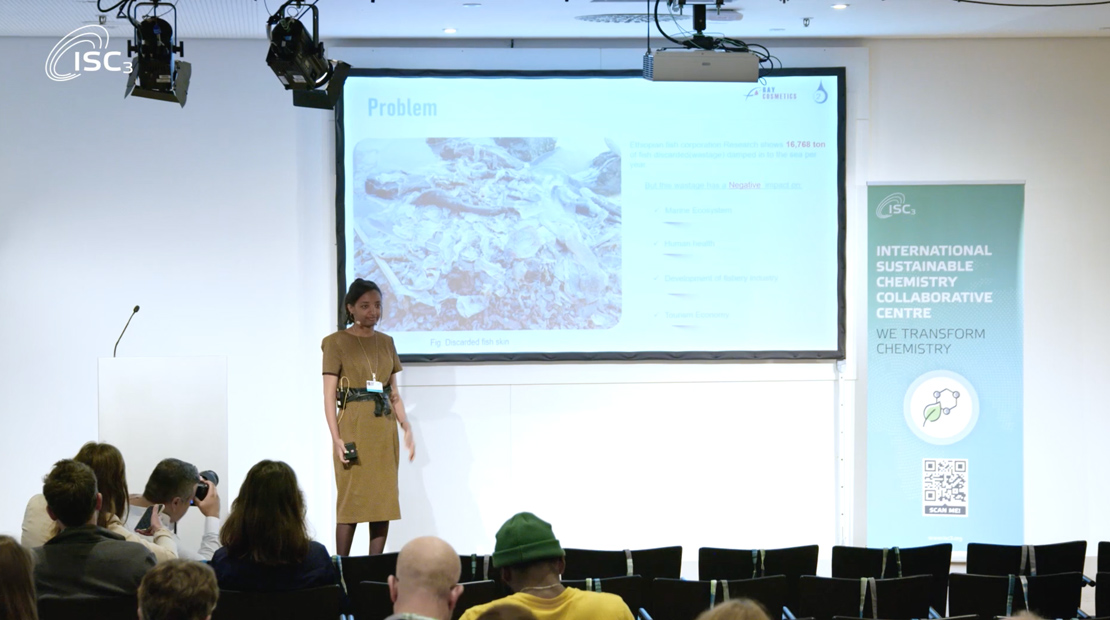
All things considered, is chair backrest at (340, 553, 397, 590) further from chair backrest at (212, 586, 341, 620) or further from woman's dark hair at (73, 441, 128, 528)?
woman's dark hair at (73, 441, 128, 528)

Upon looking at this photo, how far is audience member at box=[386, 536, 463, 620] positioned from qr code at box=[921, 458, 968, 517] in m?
4.89

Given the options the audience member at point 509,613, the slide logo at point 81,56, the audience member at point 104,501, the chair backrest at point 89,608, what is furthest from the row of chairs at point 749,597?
the slide logo at point 81,56

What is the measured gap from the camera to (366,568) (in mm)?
4188

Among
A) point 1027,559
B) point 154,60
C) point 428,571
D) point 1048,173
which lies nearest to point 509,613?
point 428,571

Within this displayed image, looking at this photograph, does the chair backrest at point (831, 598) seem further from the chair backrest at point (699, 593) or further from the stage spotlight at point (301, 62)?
the stage spotlight at point (301, 62)

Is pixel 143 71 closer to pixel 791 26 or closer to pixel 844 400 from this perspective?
pixel 791 26

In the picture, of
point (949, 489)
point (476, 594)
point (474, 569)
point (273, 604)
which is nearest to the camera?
point (273, 604)

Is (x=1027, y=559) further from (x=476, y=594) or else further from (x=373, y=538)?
(x=373, y=538)

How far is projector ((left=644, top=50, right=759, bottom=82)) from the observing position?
5824 mm

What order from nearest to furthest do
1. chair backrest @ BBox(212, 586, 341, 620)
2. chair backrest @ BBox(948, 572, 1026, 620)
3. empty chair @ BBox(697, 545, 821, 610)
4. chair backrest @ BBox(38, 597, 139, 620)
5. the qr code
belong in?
chair backrest @ BBox(38, 597, 139, 620), chair backrest @ BBox(212, 586, 341, 620), chair backrest @ BBox(948, 572, 1026, 620), empty chair @ BBox(697, 545, 821, 610), the qr code

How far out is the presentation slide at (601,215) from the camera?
276 inches

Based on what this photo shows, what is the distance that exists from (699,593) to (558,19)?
3808 millimetres

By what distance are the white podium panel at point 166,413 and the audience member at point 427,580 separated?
11.1 feet

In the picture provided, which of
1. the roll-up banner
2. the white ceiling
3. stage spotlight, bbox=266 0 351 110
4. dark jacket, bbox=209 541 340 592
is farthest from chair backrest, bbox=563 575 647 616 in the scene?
the white ceiling
